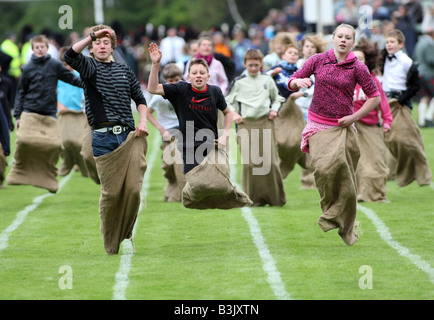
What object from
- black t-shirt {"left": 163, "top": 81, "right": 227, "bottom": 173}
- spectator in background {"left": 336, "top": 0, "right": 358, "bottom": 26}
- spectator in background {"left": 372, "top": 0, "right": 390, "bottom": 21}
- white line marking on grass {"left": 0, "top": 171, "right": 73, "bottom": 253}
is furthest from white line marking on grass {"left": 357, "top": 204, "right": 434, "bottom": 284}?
spectator in background {"left": 372, "top": 0, "right": 390, "bottom": 21}

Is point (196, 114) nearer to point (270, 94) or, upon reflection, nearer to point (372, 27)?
point (270, 94)

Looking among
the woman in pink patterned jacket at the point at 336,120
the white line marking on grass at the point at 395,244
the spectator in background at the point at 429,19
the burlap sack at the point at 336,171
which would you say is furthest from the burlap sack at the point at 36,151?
the spectator in background at the point at 429,19

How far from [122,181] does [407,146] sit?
598 cm

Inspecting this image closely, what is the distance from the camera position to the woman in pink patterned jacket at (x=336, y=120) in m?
9.86

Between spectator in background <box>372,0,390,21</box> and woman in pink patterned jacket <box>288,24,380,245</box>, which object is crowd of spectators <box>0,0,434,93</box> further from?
woman in pink patterned jacket <box>288,24,380,245</box>

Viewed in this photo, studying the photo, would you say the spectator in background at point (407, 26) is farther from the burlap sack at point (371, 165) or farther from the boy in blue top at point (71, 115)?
the burlap sack at point (371, 165)

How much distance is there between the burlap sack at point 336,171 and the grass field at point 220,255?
37cm

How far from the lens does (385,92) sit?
14531 millimetres

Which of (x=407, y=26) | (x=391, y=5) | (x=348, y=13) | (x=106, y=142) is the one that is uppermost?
(x=391, y=5)

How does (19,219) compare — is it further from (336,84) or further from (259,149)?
(336,84)

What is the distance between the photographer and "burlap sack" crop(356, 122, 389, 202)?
547 inches

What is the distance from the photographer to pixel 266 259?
968 centimetres

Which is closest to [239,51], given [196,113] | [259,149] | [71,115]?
[71,115]
